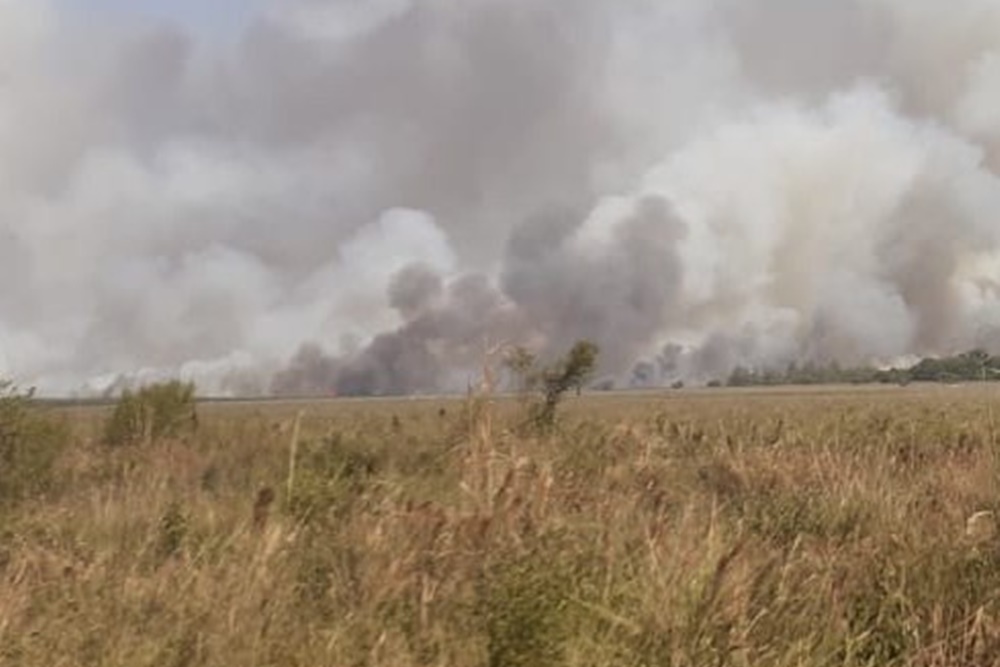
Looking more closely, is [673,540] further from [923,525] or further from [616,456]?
[616,456]

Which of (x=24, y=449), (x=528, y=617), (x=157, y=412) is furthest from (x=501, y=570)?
(x=157, y=412)

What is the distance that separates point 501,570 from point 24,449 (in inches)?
327

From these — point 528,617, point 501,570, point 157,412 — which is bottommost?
point 528,617

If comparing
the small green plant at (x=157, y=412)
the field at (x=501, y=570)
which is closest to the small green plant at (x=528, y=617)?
the field at (x=501, y=570)

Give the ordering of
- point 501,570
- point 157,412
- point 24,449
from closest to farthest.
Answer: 1. point 501,570
2. point 24,449
3. point 157,412

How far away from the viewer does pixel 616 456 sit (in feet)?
32.0

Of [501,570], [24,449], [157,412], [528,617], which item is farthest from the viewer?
[157,412]

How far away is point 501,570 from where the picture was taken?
5.04 meters

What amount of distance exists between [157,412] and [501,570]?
55.5 ft

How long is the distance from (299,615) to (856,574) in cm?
292

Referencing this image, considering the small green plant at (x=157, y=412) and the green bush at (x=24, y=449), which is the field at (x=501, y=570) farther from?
the small green plant at (x=157, y=412)

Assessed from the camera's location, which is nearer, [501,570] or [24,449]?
[501,570]

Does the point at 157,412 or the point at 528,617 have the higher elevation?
the point at 157,412

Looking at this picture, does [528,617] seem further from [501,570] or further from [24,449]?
[24,449]
